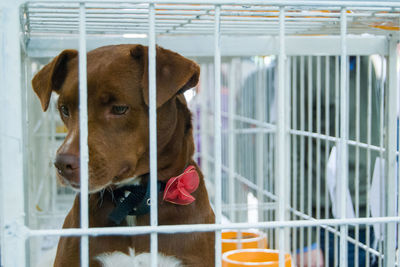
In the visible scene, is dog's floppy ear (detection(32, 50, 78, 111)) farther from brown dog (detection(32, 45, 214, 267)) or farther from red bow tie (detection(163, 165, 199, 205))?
red bow tie (detection(163, 165, 199, 205))

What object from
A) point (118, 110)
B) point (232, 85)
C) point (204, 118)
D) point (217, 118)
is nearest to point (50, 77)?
point (118, 110)

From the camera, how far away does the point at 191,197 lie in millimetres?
1386

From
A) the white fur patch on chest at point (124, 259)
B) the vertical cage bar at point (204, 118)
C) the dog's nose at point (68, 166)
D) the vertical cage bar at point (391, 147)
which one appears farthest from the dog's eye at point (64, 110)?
the vertical cage bar at point (204, 118)

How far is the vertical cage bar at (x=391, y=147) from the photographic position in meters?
1.55

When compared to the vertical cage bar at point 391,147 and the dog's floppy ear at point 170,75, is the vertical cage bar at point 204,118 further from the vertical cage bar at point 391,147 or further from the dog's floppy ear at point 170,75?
the dog's floppy ear at point 170,75

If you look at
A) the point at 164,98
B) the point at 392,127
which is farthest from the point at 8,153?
the point at 392,127

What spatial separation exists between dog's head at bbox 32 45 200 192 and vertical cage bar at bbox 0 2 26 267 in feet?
0.79

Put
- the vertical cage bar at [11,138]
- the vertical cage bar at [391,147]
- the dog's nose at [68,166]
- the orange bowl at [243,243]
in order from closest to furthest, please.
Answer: the vertical cage bar at [11,138] < the dog's nose at [68,166] < the vertical cage bar at [391,147] < the orange bowl at [243,243]

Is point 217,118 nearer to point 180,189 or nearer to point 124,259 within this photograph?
point 180,189

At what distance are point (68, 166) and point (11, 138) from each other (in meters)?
0.26

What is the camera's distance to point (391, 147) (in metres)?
1.65

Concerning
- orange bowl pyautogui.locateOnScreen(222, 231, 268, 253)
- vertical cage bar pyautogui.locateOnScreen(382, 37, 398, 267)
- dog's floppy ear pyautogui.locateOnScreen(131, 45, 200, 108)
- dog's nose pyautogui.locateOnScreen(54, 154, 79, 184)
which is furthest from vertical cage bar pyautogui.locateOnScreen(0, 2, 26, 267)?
orange bowl pyautogui.locateOnScreen(222, 231, 268, 253)

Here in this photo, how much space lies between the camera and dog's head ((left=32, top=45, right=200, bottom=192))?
4.11 feet

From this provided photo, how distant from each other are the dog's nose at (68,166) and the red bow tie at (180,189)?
278mm
